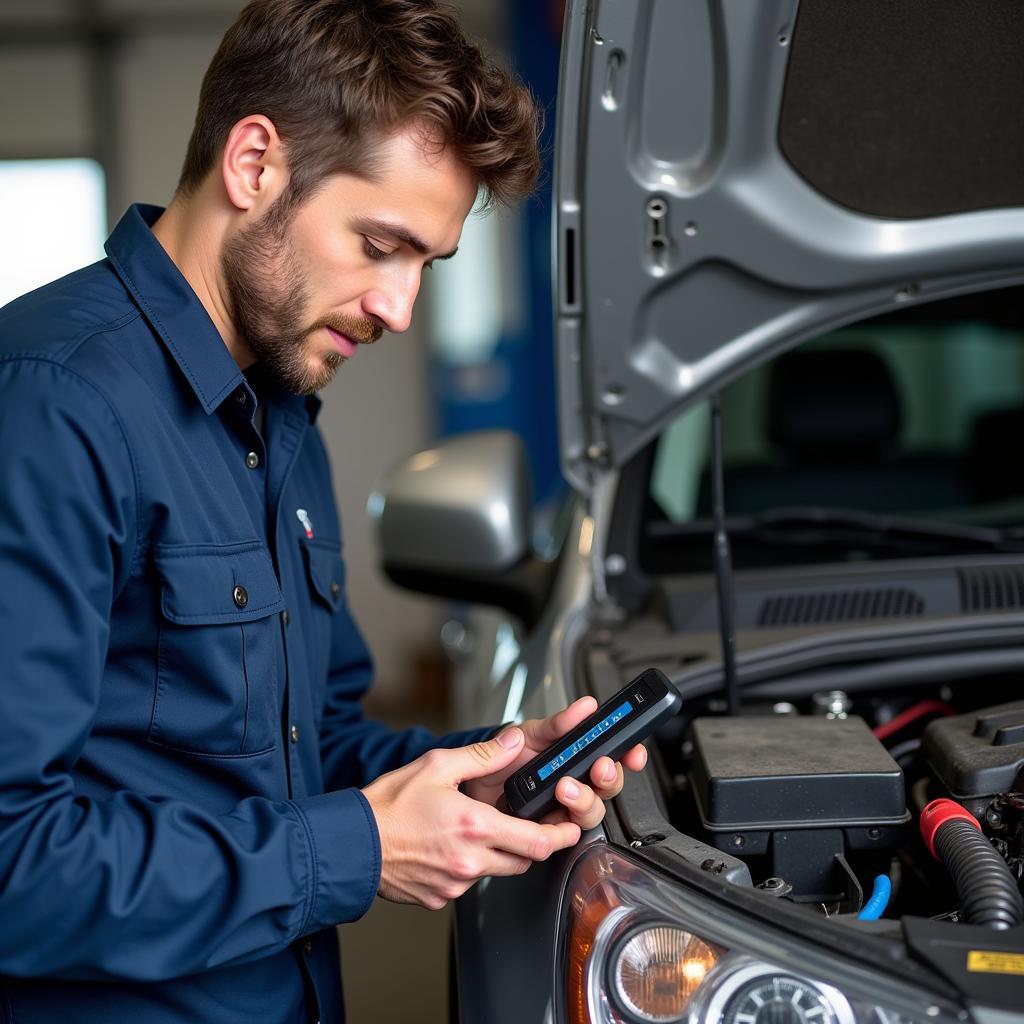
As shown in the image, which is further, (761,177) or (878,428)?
(878,428)

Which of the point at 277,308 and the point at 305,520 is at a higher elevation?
the point at 277,308

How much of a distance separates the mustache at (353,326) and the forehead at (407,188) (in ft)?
0.35

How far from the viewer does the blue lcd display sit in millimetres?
1133

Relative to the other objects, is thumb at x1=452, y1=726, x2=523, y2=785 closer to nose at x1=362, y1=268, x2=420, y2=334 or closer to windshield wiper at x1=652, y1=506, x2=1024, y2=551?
nose at x1=362, y1=268, x2=420, y2=334

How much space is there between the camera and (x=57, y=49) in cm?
576

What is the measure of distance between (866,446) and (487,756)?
1383 mm

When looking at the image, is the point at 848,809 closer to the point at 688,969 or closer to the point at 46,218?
the point at 688,969

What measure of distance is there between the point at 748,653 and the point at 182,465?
2.58ft

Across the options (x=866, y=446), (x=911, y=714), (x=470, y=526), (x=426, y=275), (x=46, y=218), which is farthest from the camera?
(x=46, y=218)

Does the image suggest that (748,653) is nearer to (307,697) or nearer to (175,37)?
(307,697)

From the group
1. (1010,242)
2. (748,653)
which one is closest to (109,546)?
(748,653)

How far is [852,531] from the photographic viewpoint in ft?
6.31

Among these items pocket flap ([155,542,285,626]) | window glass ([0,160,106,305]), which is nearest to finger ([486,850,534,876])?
pocket flap ([155,542,285,626])

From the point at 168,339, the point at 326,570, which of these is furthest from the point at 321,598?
the point at 168,339
